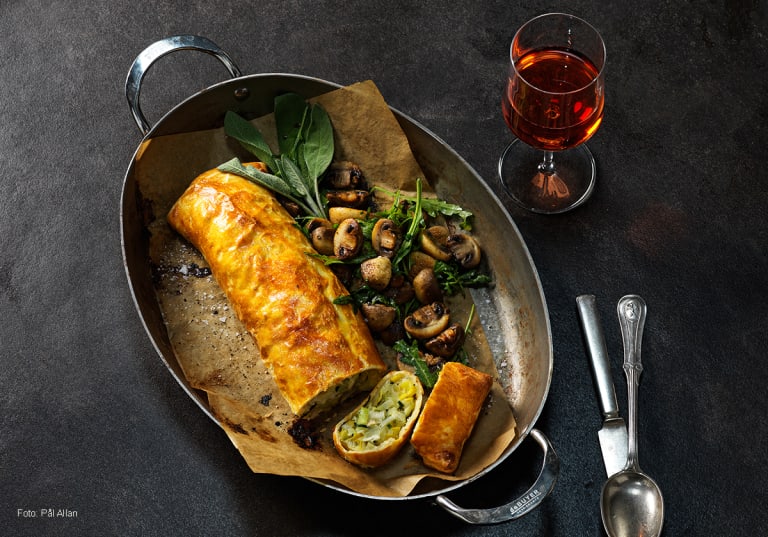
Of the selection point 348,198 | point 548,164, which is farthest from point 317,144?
point 548,164

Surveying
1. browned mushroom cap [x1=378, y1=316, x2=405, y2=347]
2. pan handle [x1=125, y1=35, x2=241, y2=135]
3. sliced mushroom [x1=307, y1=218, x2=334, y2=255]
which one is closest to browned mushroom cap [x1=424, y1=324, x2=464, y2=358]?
browned mushroom cap [x1=378, y1=316, x2=405, y2=347]

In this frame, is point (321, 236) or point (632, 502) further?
point (321, 236)

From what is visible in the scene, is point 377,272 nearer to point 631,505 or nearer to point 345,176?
point 345,176

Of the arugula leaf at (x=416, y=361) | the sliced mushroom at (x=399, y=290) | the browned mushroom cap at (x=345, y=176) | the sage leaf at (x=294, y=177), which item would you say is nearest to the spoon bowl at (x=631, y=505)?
the arugula leaf at (x=416, y=361)

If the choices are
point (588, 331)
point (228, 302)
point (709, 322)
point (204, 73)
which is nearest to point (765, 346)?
point (709, 322)

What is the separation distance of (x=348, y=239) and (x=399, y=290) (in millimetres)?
373

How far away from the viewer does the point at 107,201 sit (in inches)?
190

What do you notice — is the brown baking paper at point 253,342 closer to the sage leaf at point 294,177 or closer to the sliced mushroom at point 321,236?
the sage leaf at point 294,177

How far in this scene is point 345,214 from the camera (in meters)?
4.41

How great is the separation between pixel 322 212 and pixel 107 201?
1.31 m

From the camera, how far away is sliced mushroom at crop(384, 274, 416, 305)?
4.27 meters

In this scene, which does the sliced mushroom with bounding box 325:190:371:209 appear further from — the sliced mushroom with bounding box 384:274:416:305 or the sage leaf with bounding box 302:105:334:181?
the sliced mushroom with bounding box 384:274:416:305

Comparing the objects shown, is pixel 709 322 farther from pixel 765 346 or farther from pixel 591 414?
pixel 591 414

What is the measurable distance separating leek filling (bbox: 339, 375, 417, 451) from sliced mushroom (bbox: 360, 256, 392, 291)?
1.61 ft
